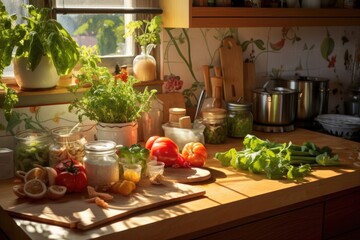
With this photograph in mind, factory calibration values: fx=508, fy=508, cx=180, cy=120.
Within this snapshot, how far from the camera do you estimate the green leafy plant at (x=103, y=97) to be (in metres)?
1.98

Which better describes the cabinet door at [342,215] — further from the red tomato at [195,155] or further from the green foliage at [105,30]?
the green foliage at [105,30]

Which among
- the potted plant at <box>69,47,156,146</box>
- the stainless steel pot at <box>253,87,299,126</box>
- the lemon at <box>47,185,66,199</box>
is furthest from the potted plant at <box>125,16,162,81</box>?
the lemon at <box>47,185,66,199</box>

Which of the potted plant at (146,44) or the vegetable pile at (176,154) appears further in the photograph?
the potted plant at (146,44)

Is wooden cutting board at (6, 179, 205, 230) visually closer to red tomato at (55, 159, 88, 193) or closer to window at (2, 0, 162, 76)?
red tomato at (55, 159, 88, 193)

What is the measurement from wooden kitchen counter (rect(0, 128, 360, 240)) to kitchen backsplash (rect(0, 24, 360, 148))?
1.39 feet

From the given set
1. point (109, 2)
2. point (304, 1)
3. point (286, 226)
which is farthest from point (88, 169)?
point (304, 1)

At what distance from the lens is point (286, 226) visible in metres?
1.84

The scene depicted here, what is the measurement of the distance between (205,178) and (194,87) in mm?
812

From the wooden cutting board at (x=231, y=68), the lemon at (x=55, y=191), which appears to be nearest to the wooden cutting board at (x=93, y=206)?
the lemon at (x=55, y=191)

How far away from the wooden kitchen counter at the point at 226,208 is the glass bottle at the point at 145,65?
46 cm

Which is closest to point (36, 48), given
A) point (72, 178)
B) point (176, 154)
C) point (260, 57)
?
point (72, 178)

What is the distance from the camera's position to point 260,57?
2.77m

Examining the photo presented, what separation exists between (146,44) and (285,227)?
1037 mm

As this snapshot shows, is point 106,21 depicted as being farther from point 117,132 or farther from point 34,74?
point 117,132
